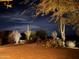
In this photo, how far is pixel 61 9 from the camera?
7.21 meters

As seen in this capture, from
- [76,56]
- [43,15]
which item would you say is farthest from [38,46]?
[76,56]

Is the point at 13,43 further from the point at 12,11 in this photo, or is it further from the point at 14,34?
the point at 12,11

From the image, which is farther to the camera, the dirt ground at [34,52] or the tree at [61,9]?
the tree at [61,9]

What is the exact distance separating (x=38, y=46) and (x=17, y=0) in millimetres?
1661

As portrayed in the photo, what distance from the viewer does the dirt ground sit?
6473 millimetres

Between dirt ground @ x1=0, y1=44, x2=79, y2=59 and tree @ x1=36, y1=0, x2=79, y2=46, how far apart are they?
0.87 metres

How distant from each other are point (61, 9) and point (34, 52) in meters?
1.56

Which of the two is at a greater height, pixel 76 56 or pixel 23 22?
pixel 23 22

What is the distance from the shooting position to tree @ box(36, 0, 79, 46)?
7.00m

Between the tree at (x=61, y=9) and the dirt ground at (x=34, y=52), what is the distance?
0.87 m

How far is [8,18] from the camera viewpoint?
7.69m

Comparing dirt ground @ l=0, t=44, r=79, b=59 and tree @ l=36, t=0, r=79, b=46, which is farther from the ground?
tree @ l=36, t=0, r=79, b=46

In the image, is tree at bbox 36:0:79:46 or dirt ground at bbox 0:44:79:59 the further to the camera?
tree at bbox 36:0:79:46

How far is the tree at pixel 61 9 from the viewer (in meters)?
7.00
